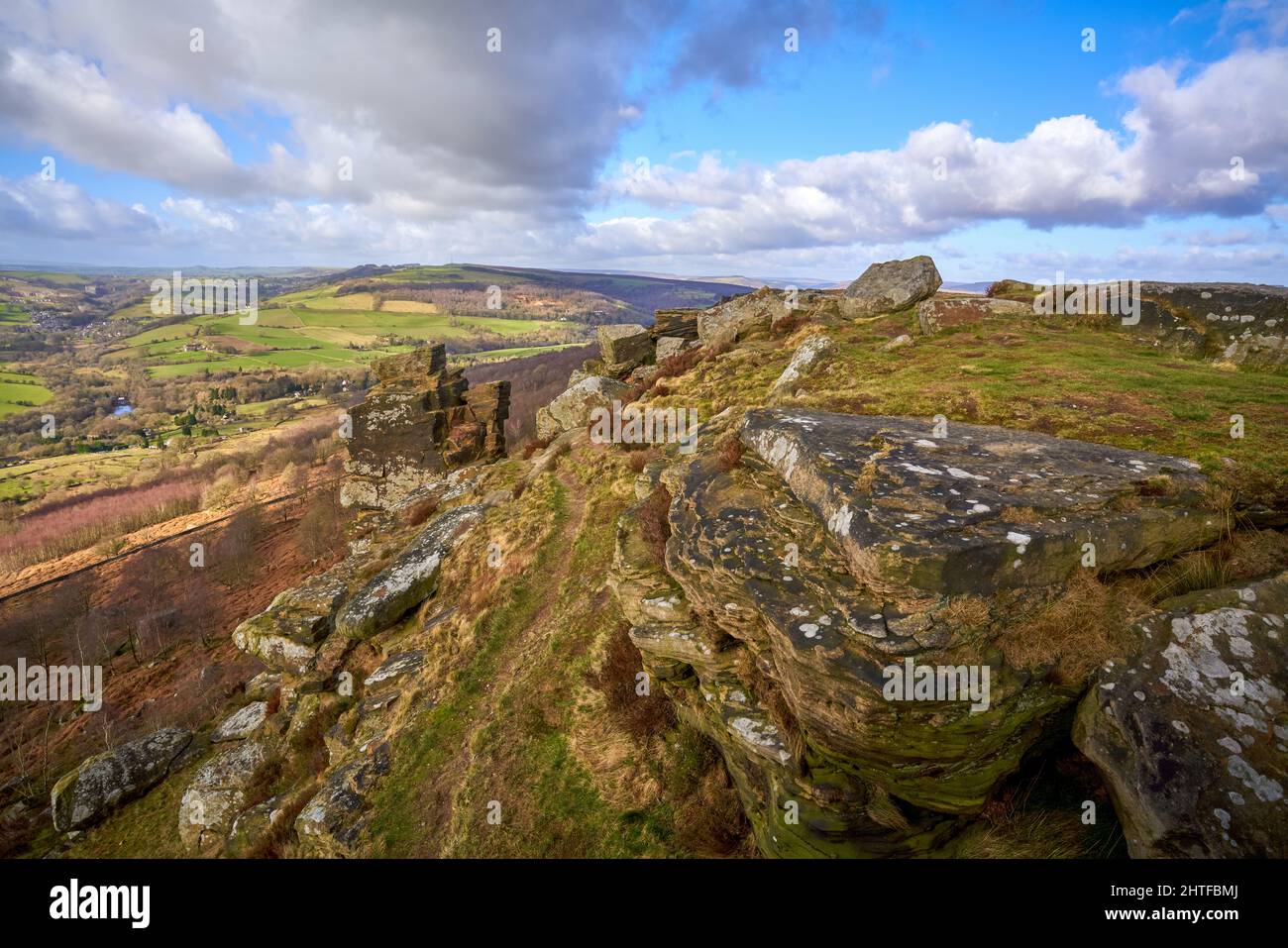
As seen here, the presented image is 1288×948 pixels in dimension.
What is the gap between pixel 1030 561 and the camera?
6164 mm

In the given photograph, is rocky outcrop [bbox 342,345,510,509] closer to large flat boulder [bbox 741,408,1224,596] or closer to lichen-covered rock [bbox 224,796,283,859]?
lichen-covered rock [bbox 224,796,283,859]

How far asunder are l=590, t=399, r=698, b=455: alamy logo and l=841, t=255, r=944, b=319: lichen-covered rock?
384 inches

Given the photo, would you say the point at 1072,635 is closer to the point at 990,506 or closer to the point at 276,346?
the point at 990,506

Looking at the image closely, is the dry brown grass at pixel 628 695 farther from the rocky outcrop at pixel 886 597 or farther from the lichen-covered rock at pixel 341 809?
the lichen-covered rock at pixel 341 809

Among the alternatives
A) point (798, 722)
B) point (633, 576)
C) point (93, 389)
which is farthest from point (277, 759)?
point (93, 389)

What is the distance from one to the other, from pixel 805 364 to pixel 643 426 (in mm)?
7309

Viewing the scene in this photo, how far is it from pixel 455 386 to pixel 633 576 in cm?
2748

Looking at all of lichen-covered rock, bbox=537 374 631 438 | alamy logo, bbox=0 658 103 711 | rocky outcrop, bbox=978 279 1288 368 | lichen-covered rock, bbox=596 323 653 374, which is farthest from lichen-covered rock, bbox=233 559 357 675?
alamy logo, bbox=0 658 103 711

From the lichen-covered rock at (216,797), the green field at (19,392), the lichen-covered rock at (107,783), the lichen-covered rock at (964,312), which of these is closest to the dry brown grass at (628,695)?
the lichen-covered rock at (216,797)

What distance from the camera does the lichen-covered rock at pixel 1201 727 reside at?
470 centimetres

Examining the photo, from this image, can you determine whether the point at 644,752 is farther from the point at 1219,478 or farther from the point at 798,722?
the point at 1219,478

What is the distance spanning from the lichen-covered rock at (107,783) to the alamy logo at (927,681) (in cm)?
2535

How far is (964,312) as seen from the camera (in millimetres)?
18453

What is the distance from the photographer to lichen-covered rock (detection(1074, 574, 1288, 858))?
4.70 metres
